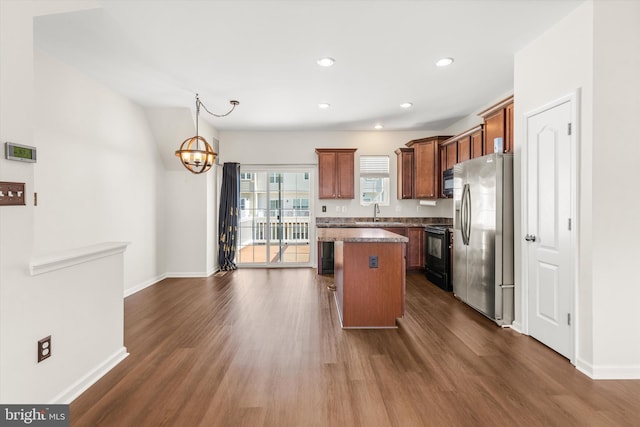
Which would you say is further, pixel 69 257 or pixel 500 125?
pixel 500 125

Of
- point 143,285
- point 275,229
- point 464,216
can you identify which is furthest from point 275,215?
point 464,216

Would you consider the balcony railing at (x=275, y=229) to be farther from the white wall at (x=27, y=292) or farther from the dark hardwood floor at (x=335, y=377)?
the white wall at (x=27, y=292)

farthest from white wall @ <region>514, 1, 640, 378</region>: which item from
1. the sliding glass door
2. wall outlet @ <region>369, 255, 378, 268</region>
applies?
the sliding glass door

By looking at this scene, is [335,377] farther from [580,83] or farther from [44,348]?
[580,83]

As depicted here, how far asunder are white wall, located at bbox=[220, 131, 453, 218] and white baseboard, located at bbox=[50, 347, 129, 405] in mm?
4146

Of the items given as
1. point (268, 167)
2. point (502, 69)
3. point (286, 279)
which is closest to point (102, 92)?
point (268, 167)

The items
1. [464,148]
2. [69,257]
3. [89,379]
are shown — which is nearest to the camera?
[69,257]

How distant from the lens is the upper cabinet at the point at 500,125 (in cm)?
337

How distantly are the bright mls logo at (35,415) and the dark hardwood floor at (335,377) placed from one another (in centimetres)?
7

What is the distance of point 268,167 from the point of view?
19.6ft

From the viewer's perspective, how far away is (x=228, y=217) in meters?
5.73

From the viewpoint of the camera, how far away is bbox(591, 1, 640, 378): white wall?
2141 mm

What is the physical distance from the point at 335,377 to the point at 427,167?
14.2 ft

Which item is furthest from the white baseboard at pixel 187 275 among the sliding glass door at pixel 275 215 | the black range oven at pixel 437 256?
the black range oven at pixel 437 256
